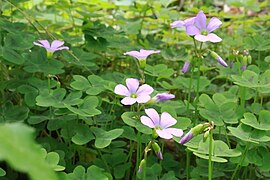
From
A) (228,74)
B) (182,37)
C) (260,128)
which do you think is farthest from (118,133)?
(182,37)

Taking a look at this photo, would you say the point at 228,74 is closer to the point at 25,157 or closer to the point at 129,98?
the point at 129,98

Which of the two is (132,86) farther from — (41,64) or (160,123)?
(41,64)

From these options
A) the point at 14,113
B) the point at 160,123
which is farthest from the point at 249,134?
the point at 14,113

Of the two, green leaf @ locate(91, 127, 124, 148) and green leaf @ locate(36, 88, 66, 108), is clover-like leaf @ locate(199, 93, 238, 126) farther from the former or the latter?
green leaf @ locate(36, 88, 66, 108)

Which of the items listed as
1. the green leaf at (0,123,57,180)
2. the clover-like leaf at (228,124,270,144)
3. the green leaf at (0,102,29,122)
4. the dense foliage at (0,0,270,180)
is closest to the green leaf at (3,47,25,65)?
the dense foliage at (0,0,270,180)

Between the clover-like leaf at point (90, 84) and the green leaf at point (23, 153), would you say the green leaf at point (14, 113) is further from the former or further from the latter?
the green leaf at point (23, 153)

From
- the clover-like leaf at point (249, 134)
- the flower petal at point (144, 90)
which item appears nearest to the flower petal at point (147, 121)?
the flower petal at point (144, 90)
